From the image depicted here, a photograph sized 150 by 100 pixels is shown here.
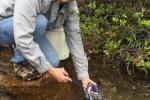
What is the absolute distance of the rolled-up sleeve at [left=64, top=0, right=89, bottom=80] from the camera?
3107 millimetres

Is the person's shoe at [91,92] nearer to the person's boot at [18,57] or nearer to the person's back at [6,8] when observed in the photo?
the person's boot at [18,57]

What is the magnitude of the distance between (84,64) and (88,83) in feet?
0.66

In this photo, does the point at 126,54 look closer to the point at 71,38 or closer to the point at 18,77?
the point at 71,38

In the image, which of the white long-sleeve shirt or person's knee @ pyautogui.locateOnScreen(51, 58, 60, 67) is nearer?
the white long-sleeve shirt

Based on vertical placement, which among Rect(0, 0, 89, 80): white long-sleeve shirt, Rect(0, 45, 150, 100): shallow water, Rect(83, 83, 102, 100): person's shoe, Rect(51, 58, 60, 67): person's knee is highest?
Rect(0, 0, 89, 80): white long-sleeve shirt

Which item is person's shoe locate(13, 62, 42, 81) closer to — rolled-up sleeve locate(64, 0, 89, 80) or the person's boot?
the person's boot

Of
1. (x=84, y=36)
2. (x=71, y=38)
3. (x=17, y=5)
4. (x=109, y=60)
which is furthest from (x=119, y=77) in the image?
(x=17, y=5)

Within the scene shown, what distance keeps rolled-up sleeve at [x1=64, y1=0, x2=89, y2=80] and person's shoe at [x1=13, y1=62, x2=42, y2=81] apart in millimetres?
323

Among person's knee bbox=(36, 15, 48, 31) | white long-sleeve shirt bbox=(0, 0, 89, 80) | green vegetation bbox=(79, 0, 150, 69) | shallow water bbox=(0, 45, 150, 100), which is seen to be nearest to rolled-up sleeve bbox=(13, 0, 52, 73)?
white long-sleeve shirt bbox=(0, 0, 89, 80)

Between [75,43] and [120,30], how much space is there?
89 centimetres

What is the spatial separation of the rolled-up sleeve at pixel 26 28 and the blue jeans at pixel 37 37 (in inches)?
7.6

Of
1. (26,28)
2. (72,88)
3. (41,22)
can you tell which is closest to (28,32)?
(26,28)

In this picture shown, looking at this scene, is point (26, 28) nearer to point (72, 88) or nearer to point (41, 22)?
point (41, 22)

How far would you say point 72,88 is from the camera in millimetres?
3396
